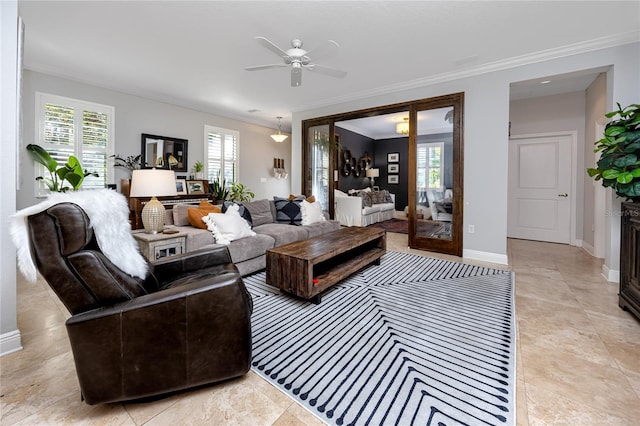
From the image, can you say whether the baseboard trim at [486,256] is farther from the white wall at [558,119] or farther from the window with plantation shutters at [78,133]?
the window with plantation shutters at [78,133]

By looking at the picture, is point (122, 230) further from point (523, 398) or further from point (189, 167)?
point (189, 167)

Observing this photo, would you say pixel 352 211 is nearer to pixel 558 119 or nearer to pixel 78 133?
pixel 558 119

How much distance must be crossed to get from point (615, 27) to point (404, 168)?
5.93 m

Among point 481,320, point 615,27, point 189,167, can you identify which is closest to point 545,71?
point 615,27

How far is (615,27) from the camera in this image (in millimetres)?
2859

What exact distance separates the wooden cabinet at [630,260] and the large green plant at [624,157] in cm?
16

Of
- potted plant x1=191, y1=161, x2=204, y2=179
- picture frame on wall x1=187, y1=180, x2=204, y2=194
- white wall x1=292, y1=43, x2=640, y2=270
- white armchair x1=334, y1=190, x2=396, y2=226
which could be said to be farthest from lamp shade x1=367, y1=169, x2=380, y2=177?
picture frame on wall x1=187, y1=180, x2=204, y2=194

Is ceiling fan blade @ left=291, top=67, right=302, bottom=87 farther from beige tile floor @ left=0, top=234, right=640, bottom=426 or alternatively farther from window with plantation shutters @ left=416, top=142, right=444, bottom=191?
beige tile floor @ left=0, top=234, right=640, bottom=426

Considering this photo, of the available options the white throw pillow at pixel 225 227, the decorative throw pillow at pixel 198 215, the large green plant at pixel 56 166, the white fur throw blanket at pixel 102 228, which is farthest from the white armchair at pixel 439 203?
the large green plant at pixel 56 166

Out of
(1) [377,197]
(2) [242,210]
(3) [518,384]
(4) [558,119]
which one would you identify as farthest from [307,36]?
(1) [377,197]

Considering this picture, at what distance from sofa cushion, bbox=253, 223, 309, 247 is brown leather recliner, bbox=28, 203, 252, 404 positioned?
2151 millimetres

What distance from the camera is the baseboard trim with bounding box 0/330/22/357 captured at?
169cm

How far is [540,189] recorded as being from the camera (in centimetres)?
510

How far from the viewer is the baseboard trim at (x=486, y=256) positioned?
376 centimetres
